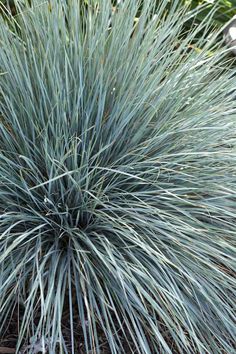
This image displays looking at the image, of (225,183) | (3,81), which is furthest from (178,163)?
(3,81)

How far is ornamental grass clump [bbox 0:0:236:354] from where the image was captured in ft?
4.96

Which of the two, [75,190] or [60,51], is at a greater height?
[60,51]

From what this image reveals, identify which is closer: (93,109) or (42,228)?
(42,228)

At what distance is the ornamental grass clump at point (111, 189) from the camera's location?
59.6 inches

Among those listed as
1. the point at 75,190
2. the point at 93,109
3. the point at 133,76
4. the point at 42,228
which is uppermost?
the point at 133,76

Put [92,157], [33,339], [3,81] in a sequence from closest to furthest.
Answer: [33,339], [92,157], [3,81]

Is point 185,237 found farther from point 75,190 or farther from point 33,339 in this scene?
point 33,339

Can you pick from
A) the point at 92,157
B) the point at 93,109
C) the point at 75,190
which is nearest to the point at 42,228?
the point at 75,190

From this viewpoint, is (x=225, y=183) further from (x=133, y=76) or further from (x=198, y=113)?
(x=133, y=76)

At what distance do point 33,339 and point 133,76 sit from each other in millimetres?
905

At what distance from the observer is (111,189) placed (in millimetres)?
1679

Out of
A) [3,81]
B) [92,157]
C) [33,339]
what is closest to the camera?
[33,339]

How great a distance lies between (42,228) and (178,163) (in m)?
0.47

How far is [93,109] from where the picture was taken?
1.76 m
